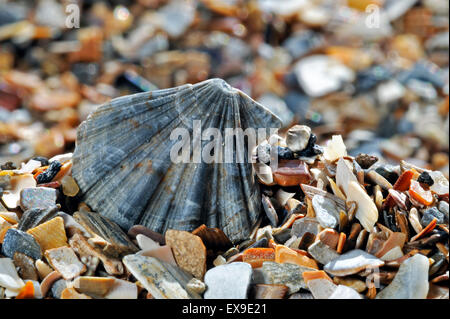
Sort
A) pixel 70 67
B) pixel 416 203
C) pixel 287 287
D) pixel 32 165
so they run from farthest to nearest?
pixel 70 67 → pixel 32 165 → pixel 416 203 → pixel 287 287

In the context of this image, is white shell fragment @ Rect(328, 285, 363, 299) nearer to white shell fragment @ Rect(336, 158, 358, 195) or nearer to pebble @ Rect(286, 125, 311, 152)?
white shell fragment @ Rect(336, 158, 358, 195)

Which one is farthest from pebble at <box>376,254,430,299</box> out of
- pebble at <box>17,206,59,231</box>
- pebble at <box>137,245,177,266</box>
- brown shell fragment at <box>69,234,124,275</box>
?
pebble at <box>17,206,59,231</box>

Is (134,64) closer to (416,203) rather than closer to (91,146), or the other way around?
(91,146)

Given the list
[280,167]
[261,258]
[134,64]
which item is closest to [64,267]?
[261,258]

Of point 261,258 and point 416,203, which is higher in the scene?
point 416,203

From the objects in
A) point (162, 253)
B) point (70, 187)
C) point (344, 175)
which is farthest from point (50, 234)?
point (344, 175)

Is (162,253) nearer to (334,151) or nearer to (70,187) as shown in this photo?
(70,187)
